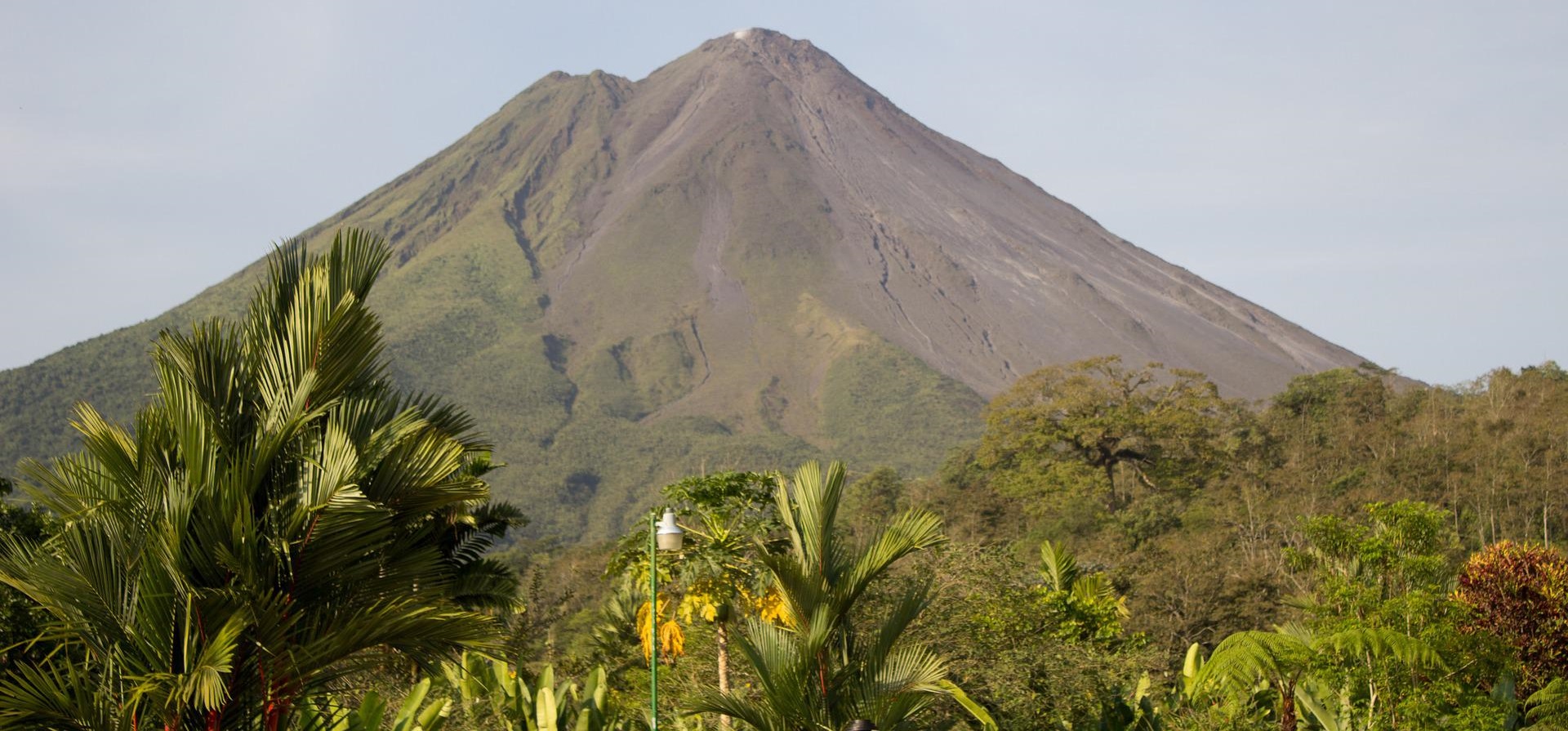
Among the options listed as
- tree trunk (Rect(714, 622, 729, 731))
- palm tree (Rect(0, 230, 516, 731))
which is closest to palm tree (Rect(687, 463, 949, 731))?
palm tree (Rect(0, 230, 516, 731))

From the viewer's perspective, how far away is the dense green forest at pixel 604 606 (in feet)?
17.2

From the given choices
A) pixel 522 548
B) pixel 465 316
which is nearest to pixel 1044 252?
pixel 465 316

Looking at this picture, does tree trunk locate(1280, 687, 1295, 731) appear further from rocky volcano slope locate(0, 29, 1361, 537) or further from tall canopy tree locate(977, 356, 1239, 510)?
rocky volcano slope locate(0, 29, 1361, 537)

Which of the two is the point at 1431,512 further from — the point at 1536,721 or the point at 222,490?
the point at 222,490

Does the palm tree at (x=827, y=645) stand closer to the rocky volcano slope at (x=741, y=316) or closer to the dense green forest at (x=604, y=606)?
the dense green forest at (x=604, y=606)

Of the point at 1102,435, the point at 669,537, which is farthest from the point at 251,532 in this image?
the point at 1102,435

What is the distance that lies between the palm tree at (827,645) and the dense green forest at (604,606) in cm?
2

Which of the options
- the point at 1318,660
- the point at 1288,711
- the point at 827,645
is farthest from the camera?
the point at 1288,711

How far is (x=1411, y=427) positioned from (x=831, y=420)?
302 ft

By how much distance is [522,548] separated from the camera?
246ft

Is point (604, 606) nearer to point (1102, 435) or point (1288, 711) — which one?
point (1288, 711)

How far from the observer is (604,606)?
30375 mm

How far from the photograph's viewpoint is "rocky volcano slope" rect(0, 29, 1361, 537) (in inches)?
5364

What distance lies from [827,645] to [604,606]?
22450 mm
